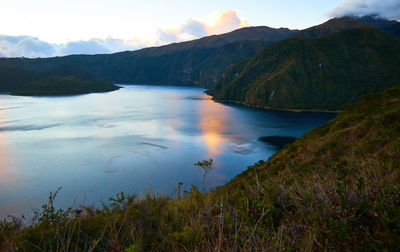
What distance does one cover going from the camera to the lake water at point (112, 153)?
127ft

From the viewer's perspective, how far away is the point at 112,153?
55.8 m

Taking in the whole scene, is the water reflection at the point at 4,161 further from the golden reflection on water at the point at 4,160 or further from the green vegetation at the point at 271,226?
the green vegetation at the point at 271,226

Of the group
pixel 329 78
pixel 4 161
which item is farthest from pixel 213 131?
pixel 329 78

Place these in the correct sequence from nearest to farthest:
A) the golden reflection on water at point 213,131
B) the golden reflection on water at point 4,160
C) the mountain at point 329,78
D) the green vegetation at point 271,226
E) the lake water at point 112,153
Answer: the green vegetation at point 271,226, the lake water at point 112,153, the golden reflection on water at point 4,160, the golden reflection on water at point 213,131, the mountain at point 329,78

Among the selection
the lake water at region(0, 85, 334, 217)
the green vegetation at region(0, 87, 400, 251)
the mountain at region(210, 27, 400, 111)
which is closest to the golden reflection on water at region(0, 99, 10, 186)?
the lake water at region(0, 85, 334, 217)

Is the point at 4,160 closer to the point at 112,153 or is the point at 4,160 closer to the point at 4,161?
the point at 4,161

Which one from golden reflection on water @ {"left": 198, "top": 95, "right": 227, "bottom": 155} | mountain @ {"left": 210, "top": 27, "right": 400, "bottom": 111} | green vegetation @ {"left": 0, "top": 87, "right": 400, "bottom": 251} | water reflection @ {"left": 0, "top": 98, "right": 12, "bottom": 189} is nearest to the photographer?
green vegetation @ {"left": 0, "top": 87, "right": 400, "bottom": 251}

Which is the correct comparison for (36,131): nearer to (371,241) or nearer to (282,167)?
(282,167)

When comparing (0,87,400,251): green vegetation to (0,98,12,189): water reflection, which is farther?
(0,98,12,189): water reflection

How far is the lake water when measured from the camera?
38.8 metres

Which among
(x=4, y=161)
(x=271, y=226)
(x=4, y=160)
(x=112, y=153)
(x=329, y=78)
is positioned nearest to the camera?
(x=271, y=226)

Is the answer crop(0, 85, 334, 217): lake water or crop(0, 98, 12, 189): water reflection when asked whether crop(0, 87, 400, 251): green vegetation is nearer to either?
crop(0, 85, 334, 217): lake water

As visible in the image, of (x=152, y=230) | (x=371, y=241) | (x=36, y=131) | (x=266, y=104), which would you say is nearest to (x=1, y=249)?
(x=152, y=230)

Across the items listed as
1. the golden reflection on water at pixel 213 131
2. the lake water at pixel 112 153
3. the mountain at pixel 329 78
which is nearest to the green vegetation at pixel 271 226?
the lake water at pixel 112 153
